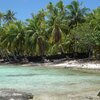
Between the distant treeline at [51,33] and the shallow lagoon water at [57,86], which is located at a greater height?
the distant treeline at [51,33]

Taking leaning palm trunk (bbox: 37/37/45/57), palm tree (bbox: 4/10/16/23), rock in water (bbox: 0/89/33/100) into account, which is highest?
palm tree (bbox: 4/10/16/23)

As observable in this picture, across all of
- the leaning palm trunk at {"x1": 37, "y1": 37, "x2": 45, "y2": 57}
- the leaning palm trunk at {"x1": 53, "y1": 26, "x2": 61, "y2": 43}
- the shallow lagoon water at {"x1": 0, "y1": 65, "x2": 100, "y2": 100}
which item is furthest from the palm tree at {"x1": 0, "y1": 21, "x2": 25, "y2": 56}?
the shallow lagoon water at {"x1": 0, "y1": 65, "x2": 100, "y2": 100}

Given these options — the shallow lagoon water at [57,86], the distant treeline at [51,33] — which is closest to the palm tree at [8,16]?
the distant treeline at [51,33]

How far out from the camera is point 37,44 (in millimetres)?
53625

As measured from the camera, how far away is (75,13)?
55188mm

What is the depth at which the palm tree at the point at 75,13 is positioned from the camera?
181ft

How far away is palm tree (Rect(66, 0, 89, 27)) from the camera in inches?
2176

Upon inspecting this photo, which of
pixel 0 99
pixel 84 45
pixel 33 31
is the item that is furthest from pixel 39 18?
pixel 0 99

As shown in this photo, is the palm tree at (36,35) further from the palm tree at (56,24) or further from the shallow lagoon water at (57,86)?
the shallow lagoon water at (57,86)

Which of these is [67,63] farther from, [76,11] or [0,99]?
[0,99]

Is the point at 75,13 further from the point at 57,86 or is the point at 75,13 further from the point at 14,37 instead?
the point at 57,86

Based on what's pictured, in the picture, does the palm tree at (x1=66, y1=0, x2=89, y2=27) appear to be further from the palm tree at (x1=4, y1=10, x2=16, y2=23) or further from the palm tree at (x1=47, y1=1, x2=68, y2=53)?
the palm tree at (x1=4, y1=10, x2=16, y2=23)

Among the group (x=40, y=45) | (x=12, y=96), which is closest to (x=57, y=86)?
(x=12, y=96)

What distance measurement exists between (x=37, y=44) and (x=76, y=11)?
9254 mm
